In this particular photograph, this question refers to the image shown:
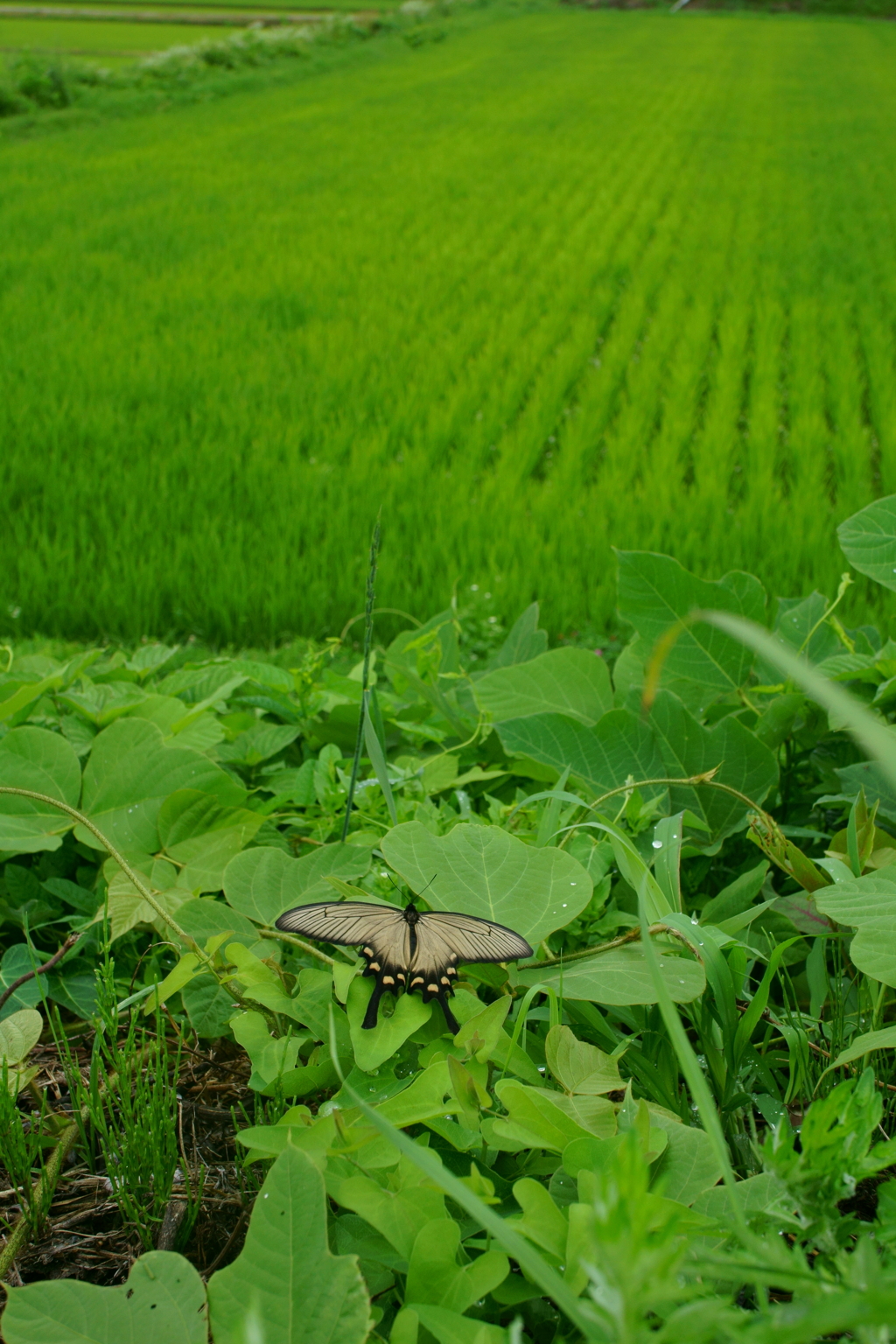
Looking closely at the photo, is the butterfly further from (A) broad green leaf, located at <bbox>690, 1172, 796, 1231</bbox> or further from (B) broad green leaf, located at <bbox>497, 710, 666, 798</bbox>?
(B) broad green leaf, located at <bbox>497, 710, 666, 798</bbox>

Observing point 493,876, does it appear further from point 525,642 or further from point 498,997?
point 525,642

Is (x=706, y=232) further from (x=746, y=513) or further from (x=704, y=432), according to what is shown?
(x=746, y=513)

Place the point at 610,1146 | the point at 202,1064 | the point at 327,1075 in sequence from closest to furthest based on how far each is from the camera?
the point at 610,1146 < the point at 327,1075 < the point at 202,1064

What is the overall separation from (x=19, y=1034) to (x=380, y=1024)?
285 millimetres

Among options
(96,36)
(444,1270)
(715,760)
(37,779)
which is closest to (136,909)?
(37,779)

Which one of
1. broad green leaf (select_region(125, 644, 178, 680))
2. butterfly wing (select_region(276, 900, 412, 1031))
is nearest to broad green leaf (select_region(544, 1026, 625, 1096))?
butterfly wing (select_region(276, 900, 412, 1031))

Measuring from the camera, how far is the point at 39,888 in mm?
891

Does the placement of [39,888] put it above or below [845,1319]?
below

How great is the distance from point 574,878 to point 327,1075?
216mm

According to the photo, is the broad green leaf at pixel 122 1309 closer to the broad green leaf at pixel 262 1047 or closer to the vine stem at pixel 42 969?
the broad green leaf at pixel 262 1047

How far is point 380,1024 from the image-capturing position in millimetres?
549

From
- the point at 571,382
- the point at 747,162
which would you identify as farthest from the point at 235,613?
the point at 747,162

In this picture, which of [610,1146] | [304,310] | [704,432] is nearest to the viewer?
[610,1146]

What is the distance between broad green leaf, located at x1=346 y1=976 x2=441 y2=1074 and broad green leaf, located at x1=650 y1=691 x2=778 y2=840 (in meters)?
0.39
